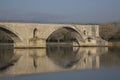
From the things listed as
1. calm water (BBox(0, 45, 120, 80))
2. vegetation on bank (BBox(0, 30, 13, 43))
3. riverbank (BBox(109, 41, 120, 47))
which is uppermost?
vegetation on bank (BBox(0, 30, 13, 43))

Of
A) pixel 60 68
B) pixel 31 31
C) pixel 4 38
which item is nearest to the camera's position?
pixel 60 68

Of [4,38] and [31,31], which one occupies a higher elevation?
[31,31]

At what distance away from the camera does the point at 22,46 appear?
4544 centimetres

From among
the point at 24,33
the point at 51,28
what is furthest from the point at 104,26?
the point at 24,33

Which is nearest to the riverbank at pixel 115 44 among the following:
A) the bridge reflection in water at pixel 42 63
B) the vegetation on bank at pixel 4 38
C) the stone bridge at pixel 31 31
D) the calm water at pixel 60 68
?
the stone bridge at pixel 31 31

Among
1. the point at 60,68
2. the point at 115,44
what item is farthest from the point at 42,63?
the point at 115,44

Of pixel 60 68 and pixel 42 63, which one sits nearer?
pixel 60 68

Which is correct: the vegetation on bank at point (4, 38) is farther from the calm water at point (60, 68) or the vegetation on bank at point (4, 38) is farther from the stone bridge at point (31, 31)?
the calm water at point (60, 68)

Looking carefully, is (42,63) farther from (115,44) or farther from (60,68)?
(115,44)

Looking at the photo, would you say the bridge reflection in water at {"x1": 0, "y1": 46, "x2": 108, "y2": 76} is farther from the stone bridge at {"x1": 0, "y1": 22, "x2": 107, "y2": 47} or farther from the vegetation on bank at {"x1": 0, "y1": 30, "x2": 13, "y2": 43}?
the vegetation on bank at {"x1": 0, "y1": 30, "x2": 13, "y2": 43}

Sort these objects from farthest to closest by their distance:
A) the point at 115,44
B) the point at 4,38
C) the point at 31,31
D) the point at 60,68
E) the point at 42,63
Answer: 1. the point at 4,38
2. the point at 115,44
3. the point at 31,31
4. the point at 42,63
5. the point at 60,68

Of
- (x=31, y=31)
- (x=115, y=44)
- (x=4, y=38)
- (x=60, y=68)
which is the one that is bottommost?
(x=60, y=68)

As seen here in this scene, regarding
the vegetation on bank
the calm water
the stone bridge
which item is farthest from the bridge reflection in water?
the vegetation on bank

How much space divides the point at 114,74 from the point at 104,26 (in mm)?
50551
